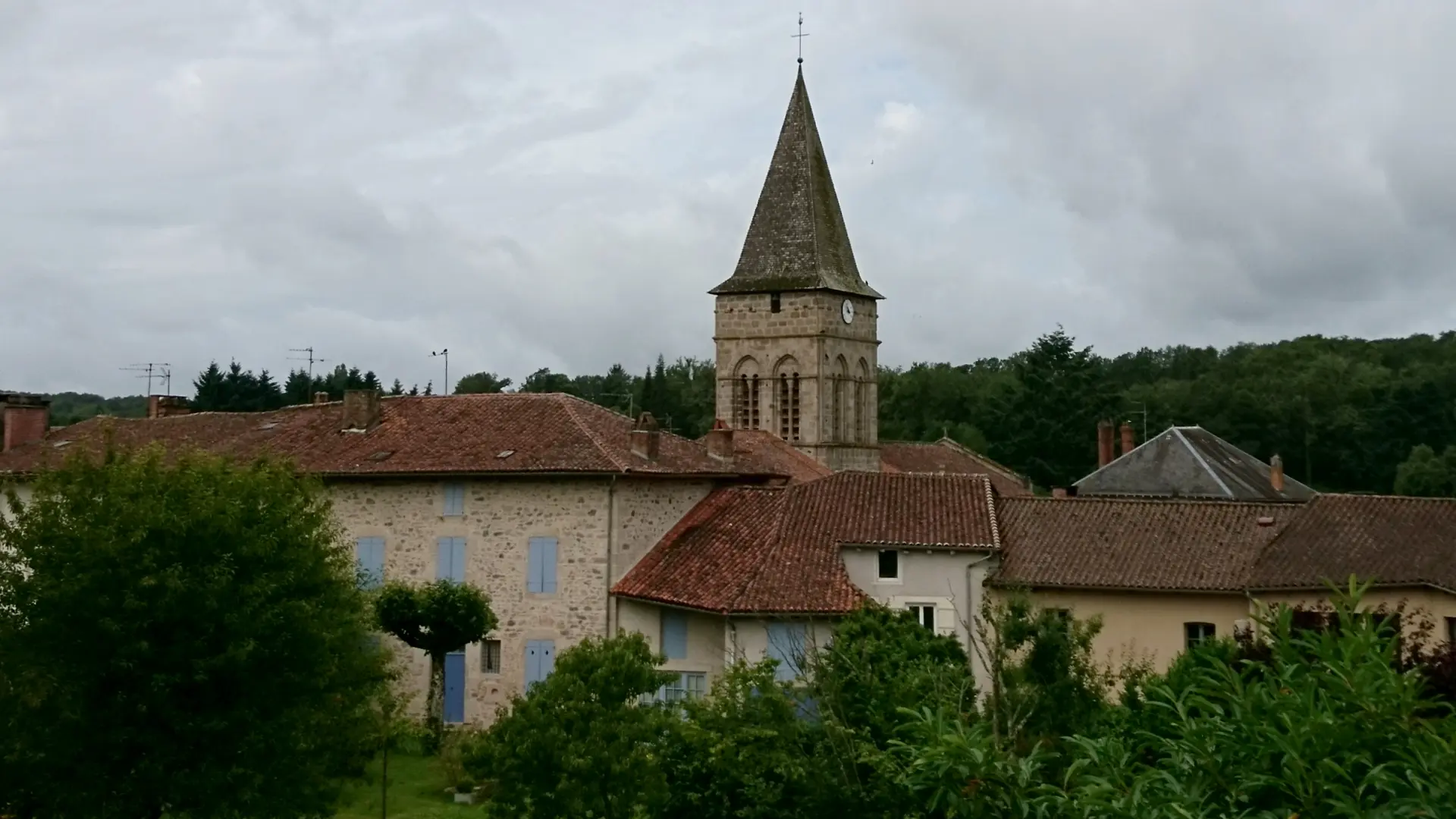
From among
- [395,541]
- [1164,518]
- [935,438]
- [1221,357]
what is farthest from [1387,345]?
[395,541]

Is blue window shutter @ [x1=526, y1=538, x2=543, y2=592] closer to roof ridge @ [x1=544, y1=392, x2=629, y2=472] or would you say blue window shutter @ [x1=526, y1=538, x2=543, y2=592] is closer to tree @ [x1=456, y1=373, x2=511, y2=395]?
roof ridge @ [x1=544, y1=392, x2=629, y2=472]

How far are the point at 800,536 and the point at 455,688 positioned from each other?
6.99 meters

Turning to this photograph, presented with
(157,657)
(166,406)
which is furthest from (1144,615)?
(166,406)

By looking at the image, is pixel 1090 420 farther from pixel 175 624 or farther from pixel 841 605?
pixel 175 624

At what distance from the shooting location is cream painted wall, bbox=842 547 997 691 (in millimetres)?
26766

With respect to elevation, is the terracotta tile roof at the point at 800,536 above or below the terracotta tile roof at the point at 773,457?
below

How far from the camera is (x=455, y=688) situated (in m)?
28.4

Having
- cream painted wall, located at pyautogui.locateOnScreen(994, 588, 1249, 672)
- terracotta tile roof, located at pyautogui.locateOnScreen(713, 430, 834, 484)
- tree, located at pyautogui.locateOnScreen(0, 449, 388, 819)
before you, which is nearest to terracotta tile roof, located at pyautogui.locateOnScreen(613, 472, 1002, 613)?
cream painted wall, located at pyautogui.locateOnScreen(994, 588, 1249, 672)

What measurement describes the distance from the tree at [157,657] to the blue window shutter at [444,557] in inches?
410

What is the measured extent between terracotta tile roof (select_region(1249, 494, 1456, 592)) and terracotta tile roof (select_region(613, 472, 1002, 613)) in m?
4.80

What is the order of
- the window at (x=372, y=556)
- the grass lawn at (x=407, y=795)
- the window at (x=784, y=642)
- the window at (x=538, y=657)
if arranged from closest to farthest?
1. the grass lawn at (x=407, y=795)
2. the window at (x=784, y=642)
3. the window at (x=538, y=657)
4. the window at (x=372, y=556)

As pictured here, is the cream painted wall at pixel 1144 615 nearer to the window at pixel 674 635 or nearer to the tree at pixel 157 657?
the window at pixel 674 635

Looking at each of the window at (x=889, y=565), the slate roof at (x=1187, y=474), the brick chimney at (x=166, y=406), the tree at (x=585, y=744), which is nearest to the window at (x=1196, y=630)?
the window at (x=889, y=565)

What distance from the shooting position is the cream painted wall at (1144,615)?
26.1 m
